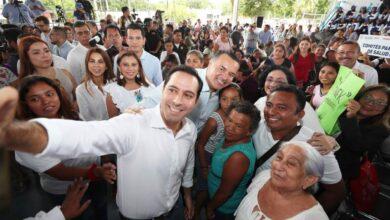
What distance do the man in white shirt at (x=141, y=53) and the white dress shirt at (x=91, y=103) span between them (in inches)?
29.5

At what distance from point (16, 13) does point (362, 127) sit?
9.80 m

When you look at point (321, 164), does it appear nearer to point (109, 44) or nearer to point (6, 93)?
point (6, 93)

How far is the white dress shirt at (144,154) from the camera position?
1334 mm

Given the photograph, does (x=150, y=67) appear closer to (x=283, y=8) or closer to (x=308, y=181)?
(x=308, y=181)

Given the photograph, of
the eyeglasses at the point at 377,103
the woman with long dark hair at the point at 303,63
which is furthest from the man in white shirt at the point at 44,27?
the eyeglasses at the point at 377,103

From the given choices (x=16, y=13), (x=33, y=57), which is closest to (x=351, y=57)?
(x=33, y=57)

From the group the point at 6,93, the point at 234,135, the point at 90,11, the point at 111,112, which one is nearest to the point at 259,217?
the point at 234,135

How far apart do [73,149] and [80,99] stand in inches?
86.7

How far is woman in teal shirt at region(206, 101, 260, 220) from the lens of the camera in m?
1.93

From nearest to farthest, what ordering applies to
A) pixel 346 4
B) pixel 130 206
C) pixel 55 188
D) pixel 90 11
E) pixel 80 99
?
pixel 130 206 → pixel 55 188 → pixel 80 99 → pixel 90 11 → pixel 346 4

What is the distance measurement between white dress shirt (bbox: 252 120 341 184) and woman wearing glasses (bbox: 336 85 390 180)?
25.9 inches

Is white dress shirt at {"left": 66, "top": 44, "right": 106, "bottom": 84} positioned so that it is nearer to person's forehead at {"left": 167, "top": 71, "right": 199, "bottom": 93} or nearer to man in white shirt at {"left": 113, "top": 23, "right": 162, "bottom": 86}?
man in white shirt at {"left": 113, "top": 23, "right": 162, "bottom": 86}

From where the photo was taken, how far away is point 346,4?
1644 centimetres

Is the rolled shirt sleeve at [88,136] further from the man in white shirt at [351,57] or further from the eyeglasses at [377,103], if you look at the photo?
the man in white shirt at [351,57]
